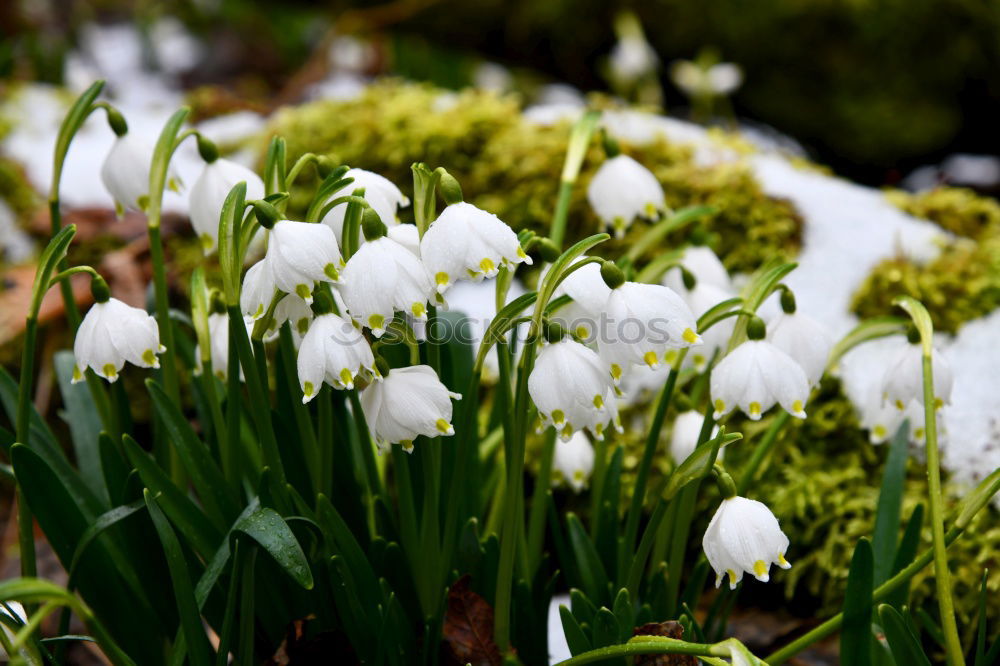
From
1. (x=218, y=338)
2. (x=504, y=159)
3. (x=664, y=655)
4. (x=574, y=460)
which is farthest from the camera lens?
(x=504, y=159)

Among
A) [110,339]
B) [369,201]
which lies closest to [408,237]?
[369,201]

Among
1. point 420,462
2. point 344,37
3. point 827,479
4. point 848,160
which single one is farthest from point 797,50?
point 420,462

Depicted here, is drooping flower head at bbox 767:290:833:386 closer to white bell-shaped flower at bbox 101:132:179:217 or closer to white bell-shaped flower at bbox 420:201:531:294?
white bell-shaped flower at bbox 420:201:531:294

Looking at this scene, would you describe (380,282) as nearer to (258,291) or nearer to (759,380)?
(258,291)

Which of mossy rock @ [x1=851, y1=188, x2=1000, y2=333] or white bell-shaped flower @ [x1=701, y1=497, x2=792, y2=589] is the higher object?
mossy rock @ [x1=851, y1=188, x2=1000, y2=333]

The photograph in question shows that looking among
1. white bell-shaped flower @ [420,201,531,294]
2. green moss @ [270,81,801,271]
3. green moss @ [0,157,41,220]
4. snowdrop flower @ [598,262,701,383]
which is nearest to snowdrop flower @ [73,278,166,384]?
white bell-shaped flower @ [420,201,531,294]

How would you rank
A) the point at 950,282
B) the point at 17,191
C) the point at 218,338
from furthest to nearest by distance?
the point at 17,191
the point at 950,282
the point at 218,338

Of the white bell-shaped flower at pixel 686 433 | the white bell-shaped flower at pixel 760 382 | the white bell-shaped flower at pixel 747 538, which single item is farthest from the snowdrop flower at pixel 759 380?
the white bell-shaped flower at pixel 686 433
